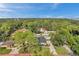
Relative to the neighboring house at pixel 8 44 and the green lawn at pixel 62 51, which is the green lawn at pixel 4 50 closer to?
the neighboring house at pixel 8 44

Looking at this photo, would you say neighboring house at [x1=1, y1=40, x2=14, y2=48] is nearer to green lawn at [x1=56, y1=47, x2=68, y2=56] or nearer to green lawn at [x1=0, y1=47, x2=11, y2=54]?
green lawn at [x1=0, y1=47, x2=11, y2=54]

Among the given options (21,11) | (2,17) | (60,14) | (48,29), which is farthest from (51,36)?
(2,17)

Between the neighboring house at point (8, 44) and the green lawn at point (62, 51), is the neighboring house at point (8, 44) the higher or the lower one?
the higher one

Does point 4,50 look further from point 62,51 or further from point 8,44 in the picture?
point 62,51

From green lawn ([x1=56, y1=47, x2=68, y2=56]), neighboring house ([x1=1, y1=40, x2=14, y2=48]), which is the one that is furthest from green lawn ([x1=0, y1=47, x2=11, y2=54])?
green lawn ([x1=56, y1=47, x2=68, y2=56])

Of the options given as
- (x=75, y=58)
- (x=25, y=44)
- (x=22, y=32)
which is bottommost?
(x=75, y=58)

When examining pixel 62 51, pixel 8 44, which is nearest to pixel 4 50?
pixel 8 44

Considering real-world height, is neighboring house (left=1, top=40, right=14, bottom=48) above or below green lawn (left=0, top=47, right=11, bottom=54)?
above

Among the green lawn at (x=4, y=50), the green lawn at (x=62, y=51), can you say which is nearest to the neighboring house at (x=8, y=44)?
the green lawn at (x=4, y=50)

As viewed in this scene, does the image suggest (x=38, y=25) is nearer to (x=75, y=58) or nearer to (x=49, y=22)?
(x=49, y=22)

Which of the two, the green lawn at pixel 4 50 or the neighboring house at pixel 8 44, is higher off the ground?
the neighboring house at pixel 8 44

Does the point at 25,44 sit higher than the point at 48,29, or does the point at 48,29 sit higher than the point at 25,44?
A: the point at 48,29
